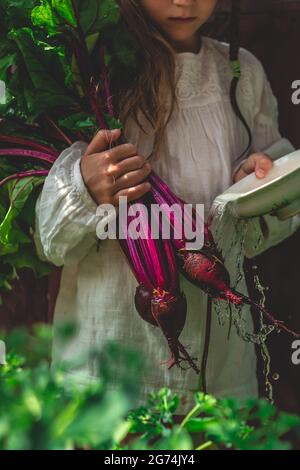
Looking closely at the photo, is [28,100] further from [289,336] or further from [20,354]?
[289,336]

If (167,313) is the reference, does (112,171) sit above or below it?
above

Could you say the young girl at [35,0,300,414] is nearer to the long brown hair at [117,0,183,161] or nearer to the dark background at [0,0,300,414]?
the long brown hair at [117,0,183,161]

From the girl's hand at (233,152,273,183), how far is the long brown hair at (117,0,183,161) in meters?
0.18

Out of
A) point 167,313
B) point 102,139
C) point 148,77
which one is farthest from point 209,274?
point 148,77

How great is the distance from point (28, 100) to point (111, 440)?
911 mm

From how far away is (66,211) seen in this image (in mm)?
1271

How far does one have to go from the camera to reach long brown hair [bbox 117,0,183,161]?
1.33m

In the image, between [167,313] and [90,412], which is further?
[167,313]

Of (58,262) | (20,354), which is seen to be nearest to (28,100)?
(58,262)
